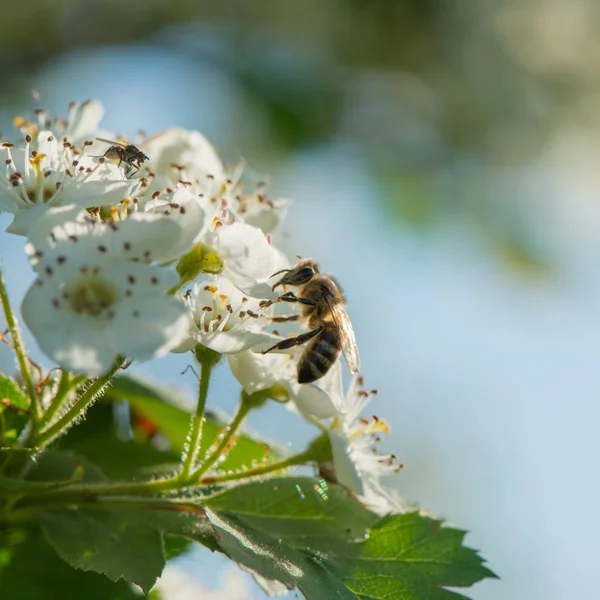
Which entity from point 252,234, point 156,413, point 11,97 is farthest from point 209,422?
point 11,97

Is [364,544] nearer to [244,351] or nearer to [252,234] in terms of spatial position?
[244,351]

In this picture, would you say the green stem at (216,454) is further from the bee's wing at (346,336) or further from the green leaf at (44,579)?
the green leaf at (44,579)

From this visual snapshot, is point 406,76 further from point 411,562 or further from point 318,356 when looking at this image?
point 411,562

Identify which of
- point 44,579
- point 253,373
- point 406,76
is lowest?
point 44,579

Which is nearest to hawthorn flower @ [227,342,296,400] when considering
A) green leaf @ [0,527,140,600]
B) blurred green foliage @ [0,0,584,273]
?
green leaf @ [0,527,140,600]

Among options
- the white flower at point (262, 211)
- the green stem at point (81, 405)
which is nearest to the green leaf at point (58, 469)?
the green stem at point (81, 405)

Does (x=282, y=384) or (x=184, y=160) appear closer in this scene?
(x=282, y=384)

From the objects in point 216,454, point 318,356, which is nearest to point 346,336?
point 318,356
